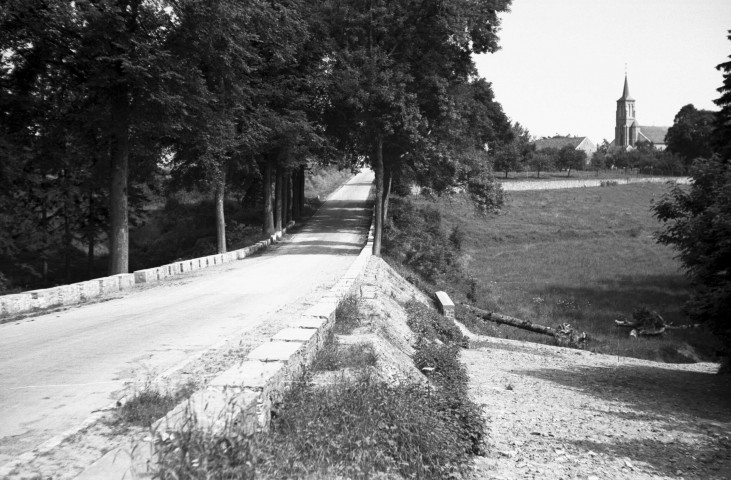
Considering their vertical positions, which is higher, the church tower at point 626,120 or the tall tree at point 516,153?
the church tower at point 626,120

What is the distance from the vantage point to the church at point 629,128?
157m

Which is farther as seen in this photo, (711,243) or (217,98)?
(217,98)

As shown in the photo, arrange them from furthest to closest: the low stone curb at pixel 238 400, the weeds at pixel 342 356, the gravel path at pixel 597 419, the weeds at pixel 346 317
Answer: the weeds at pixel 346 317, the weeds at pixel 342 356, the gravel path at pixel 597 419, the low stone curb at pixel 238 400

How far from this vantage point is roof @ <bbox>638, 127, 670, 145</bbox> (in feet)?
507

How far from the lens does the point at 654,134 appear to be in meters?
157

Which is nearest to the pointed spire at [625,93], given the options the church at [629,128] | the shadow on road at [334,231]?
the church at [629,128]

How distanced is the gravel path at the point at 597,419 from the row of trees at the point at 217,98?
1352 cm

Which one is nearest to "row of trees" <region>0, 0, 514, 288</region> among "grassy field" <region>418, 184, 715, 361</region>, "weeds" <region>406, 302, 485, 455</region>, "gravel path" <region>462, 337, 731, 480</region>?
"grassy field" <region>418, 184, 715, 361</region>

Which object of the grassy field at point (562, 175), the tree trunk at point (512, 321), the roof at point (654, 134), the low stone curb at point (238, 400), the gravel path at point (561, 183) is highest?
the roof at point (654, 134)

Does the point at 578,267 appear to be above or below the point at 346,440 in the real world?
below

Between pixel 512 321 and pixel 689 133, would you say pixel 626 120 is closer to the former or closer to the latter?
pixel 689 133

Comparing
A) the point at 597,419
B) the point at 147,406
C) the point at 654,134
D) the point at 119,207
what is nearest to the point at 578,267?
the point at 119,207

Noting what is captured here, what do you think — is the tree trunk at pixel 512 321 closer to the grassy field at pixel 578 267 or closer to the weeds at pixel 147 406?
the grassy field at pixel 578 267

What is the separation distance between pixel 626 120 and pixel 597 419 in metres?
174
